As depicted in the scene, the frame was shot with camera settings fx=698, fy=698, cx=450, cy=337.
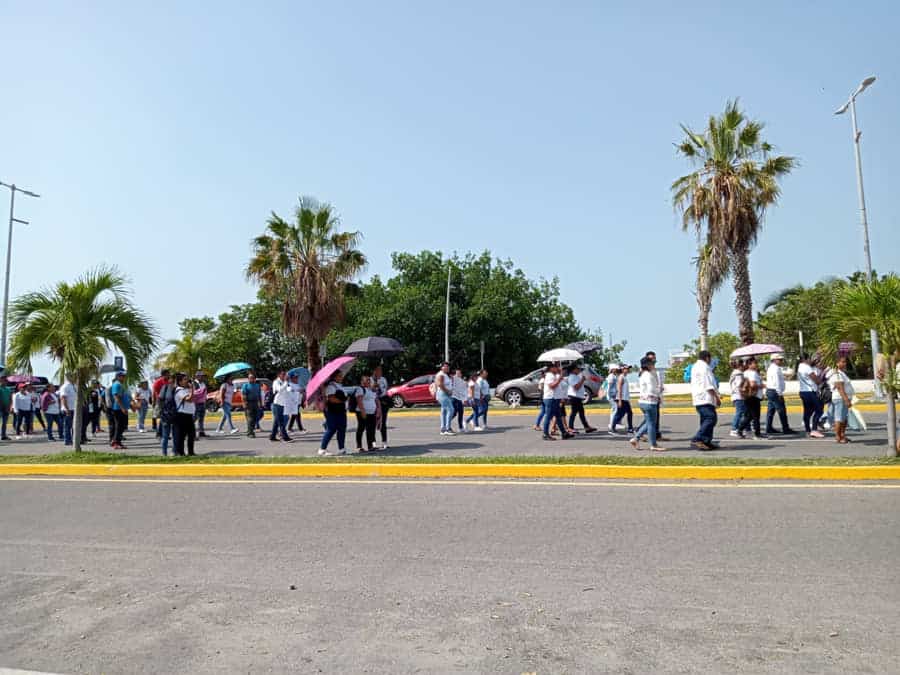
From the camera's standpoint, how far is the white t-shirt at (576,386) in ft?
49.9

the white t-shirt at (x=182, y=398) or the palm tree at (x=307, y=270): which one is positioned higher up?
the palm tree at (x=307, y=270)

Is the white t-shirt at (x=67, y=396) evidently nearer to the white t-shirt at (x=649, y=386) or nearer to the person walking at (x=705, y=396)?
the white t-shirt at (x=649, y=386)

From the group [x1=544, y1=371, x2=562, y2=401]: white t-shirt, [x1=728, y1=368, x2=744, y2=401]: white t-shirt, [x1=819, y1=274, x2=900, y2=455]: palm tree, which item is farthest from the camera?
[x1=544, y1=371, x2=562, y2=401]: white t-shirt

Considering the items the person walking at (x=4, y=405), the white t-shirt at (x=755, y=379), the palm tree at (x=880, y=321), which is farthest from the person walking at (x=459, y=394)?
the person walking at (x=4, y=405)

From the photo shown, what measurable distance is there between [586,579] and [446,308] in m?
35.6

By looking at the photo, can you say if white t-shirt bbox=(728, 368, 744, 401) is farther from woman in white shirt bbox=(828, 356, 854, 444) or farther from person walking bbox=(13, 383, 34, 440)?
person walking bbox=(13, 383, 34, 440)

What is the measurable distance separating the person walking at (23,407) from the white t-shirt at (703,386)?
1838cm

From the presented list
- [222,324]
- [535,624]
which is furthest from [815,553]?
[222,324]

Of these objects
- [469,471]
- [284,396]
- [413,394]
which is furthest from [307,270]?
[469,471]

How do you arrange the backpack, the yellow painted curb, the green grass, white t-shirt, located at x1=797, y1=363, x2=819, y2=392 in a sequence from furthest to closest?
white t-shirt, located at x1=797, y1=363, x2=819, y2=392
the backpack
the green grass
the yellow painted curb

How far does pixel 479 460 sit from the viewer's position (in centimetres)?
1093

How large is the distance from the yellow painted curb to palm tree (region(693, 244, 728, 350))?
55.6 feet

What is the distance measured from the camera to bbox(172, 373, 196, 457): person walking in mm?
13234

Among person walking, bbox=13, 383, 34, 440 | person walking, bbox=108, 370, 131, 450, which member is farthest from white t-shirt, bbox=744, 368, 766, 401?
person walking, bbox=13, 383, 34, 440
